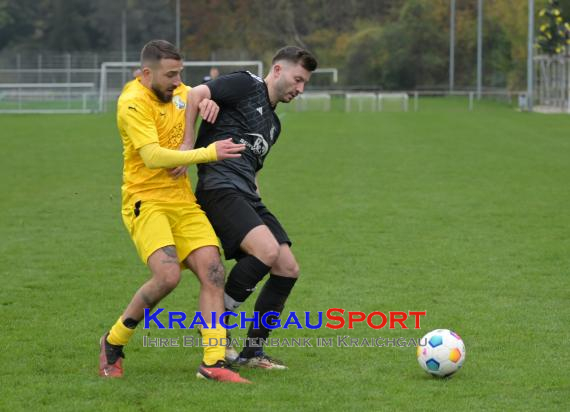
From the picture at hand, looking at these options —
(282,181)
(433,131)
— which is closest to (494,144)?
(433,131)

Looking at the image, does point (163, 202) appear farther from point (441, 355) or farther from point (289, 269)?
point (441, 355)

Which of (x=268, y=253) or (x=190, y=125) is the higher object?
(x=190, y=125)

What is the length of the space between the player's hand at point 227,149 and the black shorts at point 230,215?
0.38m

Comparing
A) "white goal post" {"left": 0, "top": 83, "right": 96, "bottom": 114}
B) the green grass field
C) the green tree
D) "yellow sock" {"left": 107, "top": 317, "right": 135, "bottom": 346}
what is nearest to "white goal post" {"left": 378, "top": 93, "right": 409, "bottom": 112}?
the green tree

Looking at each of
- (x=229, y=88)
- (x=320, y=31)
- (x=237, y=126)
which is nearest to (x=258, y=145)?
(x=237, y=126)

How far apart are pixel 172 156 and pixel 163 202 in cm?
38

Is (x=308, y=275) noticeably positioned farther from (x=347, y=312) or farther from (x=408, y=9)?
(x=408, y=9)

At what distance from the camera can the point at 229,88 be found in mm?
6363

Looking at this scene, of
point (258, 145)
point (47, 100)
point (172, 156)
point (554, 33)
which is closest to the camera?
point (172, 156)

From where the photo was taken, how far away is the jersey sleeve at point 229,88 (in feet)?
20.8

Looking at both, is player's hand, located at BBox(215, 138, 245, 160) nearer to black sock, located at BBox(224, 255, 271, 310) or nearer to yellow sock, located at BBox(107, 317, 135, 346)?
black sock, located at BBox(224, 255, 271, 310)

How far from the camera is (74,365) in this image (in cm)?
656

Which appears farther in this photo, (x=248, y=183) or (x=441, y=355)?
(x=248, y=183)

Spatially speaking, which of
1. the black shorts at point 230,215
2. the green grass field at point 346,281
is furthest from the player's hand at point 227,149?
the green grass field at point 346,281
